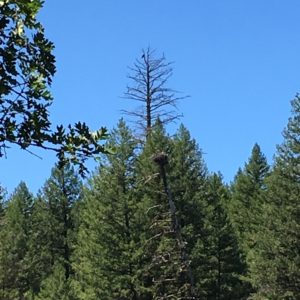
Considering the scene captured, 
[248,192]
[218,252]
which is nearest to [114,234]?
[218,252]

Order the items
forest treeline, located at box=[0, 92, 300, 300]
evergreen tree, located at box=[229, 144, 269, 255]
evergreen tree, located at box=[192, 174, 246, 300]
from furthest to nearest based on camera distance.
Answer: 1. evergreen tree, located at box=[229, 144, 269, 255]
2. evergreen tree, located at box=[192, 174, 246, 300]
3. forest treeline, located at box=[0, 92, 300, 300]

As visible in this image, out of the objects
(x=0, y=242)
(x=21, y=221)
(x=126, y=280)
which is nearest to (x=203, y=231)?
(x=126, y=280)

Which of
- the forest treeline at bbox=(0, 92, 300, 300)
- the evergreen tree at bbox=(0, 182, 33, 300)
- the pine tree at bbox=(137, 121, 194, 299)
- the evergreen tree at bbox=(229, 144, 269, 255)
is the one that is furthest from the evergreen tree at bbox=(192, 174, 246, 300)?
the evergreen tree at bbox=(0, 182, 33, 300)

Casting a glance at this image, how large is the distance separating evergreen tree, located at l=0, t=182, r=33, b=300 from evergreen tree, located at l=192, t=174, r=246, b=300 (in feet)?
40.5

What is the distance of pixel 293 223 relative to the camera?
29016mm

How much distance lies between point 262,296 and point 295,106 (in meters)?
9.34

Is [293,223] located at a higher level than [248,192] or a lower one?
lower

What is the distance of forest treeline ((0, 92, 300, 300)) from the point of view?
94.7 ft

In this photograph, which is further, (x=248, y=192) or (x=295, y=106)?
(x=248, y=192)

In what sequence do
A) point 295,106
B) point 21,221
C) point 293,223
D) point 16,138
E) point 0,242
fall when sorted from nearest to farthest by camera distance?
point 16,138, point 293,223, point 295,106, point 0,242, point 21,221

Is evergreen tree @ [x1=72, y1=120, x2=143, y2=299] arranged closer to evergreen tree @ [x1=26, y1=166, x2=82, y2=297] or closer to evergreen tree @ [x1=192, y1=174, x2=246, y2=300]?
evergreen tree @ [x1=192, y1=174, x2=246, y2=300]

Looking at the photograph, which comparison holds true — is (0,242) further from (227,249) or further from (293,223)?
(293,223)

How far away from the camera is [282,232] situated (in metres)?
29.4

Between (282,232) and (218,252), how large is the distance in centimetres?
782
